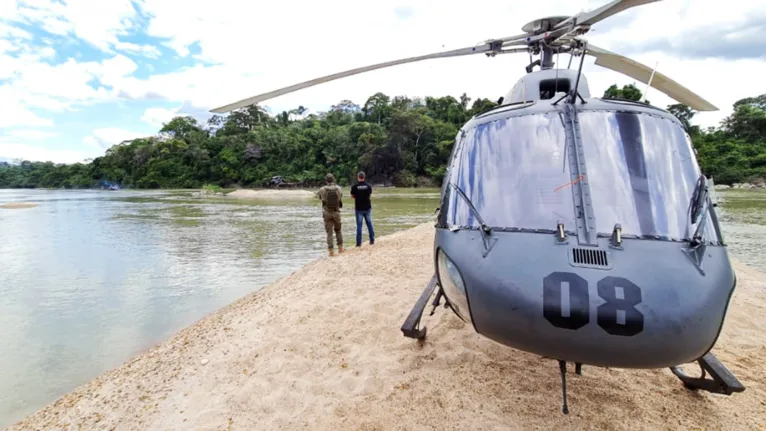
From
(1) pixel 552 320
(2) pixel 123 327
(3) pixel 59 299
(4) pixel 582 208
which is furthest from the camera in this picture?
(3) pixel 59 299

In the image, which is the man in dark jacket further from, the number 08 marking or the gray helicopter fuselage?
the number 08 marking

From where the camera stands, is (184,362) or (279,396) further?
(184,362)

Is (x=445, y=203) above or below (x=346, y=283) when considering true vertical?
above

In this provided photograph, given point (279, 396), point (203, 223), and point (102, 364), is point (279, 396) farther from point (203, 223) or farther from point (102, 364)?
point (203, 223)

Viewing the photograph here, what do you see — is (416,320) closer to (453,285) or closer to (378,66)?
(453,285)

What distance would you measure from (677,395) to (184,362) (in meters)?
4.74

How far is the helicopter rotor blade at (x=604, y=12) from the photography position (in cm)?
232

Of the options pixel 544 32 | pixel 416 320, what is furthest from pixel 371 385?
pixel 544 32

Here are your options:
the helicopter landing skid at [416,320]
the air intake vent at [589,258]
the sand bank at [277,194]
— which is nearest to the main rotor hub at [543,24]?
the air intake vent at [589,258]

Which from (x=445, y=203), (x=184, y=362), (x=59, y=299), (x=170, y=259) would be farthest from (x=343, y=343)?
(x=170, y=259)

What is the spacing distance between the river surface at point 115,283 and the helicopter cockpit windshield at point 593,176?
5.20 metres

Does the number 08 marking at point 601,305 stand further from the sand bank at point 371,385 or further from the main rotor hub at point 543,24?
the main rotor hub at point 543,24

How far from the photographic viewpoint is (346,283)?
6539 millimetres

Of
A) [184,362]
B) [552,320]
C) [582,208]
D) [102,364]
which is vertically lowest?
[102,364]
